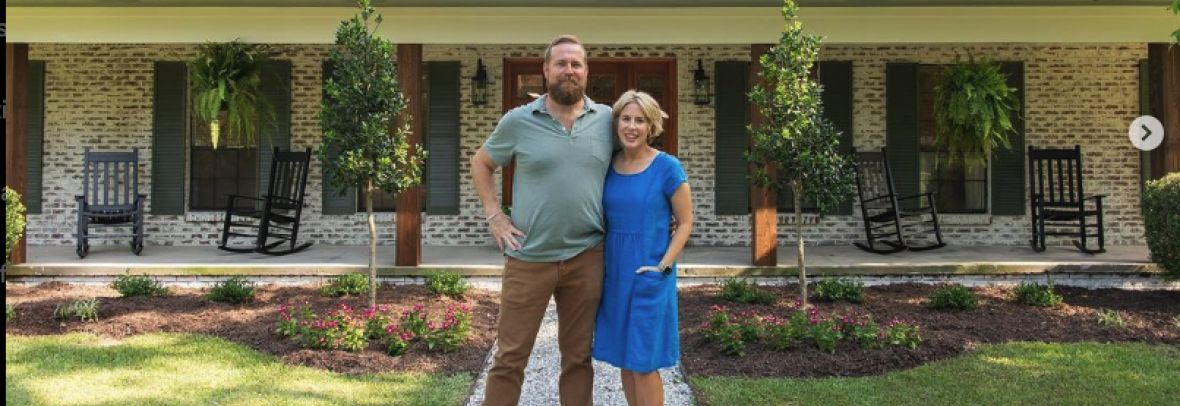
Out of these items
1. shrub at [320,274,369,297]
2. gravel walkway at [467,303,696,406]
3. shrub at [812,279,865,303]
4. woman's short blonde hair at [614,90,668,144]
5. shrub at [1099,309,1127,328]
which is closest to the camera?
woman's short blonde hair at [614,90,668,144]

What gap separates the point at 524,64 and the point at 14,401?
19.9ft

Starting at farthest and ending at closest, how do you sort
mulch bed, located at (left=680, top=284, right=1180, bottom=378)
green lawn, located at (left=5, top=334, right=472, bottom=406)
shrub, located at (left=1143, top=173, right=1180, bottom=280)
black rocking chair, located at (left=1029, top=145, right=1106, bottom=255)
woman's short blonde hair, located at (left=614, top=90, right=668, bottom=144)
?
black rocking chair, located at (left=1029, top=145, right=1106, bottom=255), shrub, located at (left=1143, top=173, right=1180, bottom=280), mulch bed, located at (left=680, top=284, right=1180, bottom=378), green lawn, located at (left=5, top=334, right=472, bottom=406), woman's short blonde hair, located at (left=614, top=90, right=668, bottom=144)

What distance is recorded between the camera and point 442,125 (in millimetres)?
8711

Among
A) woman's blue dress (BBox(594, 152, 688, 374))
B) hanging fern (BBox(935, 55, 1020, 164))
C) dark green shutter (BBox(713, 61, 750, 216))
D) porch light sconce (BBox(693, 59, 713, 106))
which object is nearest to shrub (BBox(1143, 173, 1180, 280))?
hanging fern (BBox(935, 55, 1020, 164))

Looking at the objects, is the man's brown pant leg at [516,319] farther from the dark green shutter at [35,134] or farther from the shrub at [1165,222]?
the dark green shutter at [35,134]

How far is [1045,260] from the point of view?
7410 mm

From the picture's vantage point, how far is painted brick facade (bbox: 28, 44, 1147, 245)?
874 cm

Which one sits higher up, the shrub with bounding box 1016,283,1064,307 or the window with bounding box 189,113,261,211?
the window with bounding box 189,113,261,211

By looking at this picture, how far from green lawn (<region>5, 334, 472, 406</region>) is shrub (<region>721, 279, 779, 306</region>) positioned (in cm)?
262

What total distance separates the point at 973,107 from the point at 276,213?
710cm

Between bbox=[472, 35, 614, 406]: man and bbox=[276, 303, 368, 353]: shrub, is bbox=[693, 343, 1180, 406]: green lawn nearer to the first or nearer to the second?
bbox=[472, 35, 614, 406]: man

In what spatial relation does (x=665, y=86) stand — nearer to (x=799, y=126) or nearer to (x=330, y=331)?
(x=799, y=126)

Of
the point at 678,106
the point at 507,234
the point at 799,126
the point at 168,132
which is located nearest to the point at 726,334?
the point at 799,126

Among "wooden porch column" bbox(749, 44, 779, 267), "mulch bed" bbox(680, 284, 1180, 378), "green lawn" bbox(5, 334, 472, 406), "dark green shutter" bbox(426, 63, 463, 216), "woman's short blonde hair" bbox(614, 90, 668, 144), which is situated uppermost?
"dark green shutter" bbox(426, 63, 463, 216)
